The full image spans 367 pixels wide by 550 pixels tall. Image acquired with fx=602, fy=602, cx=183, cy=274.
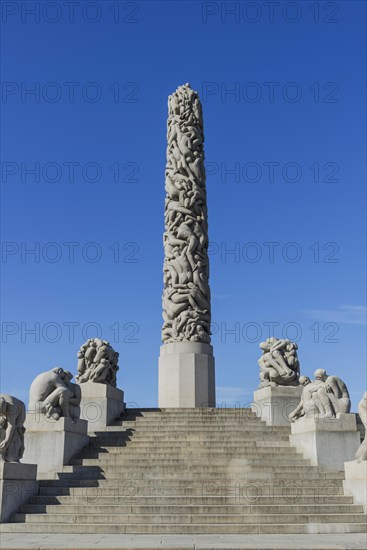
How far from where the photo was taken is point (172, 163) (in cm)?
2428

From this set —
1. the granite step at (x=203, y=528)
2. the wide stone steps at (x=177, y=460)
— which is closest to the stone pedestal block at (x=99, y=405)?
the wide stone steps at (x=177, y=460)

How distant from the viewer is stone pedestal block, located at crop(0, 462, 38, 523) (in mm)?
11867

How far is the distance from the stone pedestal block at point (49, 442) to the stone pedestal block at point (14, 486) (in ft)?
5.40

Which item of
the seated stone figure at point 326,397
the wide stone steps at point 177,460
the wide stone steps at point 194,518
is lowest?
the wide stone steps at point 194,518

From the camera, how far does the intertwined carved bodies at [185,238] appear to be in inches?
891

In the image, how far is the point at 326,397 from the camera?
48.9ft

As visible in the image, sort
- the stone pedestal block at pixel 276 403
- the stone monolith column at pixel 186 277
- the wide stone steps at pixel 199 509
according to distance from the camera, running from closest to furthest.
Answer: the wide stone steps at pixel 199 509, the stone pedestal block at pixel 276 403, the stone monolith column at pixel 186 277

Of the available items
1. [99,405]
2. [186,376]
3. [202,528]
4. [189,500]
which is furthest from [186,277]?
[202,528]

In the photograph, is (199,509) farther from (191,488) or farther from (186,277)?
(186,277)

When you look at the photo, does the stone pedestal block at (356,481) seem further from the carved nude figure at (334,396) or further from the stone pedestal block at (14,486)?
the stone pedestal block at (14,486)

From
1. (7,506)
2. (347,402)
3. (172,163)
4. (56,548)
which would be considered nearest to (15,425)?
(7,506)

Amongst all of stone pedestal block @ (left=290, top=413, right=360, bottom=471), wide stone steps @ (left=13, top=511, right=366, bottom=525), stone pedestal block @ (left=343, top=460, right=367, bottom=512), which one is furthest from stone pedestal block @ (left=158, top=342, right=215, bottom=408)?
wide stone steps @ (left=13, top=511, right=366, bottom=525)

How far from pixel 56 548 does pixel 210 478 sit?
5.26 metres

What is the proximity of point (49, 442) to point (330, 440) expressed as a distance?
678cm
